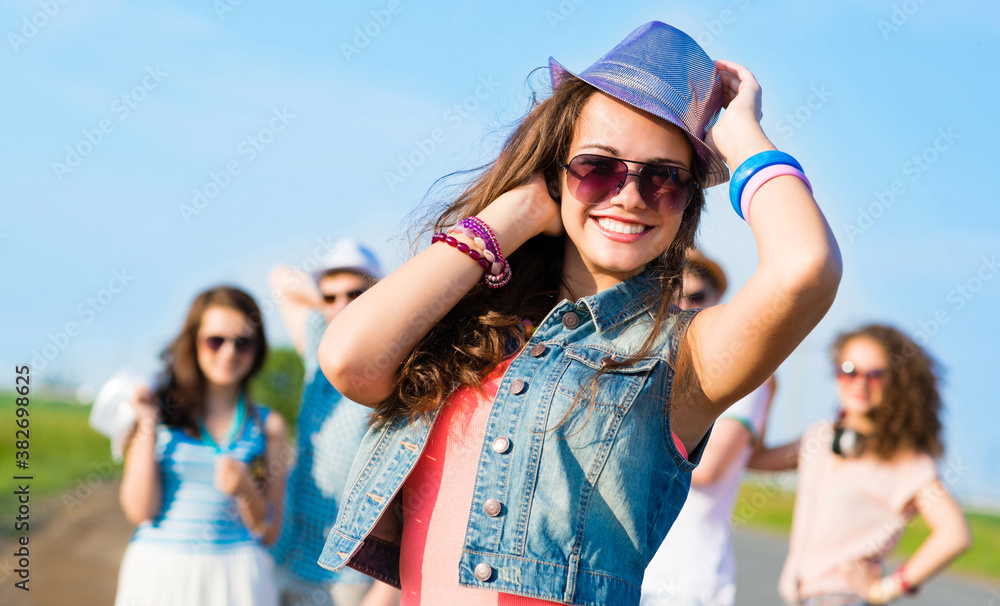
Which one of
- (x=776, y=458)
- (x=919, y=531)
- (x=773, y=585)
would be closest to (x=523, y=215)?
(x=776, y=458)

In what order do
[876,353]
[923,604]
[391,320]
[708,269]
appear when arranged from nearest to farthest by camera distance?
[391,320]
[708,269]
[876,353]
[923,604]

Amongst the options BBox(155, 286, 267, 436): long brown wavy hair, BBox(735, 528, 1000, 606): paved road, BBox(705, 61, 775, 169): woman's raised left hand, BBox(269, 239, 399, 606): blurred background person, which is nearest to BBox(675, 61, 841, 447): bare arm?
BBox(705, 61, 775, 169): woman's raised left hand

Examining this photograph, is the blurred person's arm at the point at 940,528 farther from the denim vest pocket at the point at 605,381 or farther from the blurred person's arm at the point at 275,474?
the blurred person's arm at the point at 275,474

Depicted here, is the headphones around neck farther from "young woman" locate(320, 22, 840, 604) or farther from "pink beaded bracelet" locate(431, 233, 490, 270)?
"pink beaded bracelet" locate(431, 233, 490, 270)

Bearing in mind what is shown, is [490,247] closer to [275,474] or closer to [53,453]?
[275,474]

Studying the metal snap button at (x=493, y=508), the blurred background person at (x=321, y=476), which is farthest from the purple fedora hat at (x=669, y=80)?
the blurred background person at (x=321, y=476)

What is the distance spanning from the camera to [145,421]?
4.41 meters

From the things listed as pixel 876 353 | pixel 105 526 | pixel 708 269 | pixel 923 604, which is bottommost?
pixel 923 604

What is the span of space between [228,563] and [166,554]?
11.9 inches

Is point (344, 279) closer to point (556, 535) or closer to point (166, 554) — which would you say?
point (166, 554)

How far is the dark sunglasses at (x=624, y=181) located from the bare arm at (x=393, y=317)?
0.75 ft

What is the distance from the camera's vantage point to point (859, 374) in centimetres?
453

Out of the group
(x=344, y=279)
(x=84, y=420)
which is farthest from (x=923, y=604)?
(x=84, y=420)

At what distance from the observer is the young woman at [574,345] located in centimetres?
179
